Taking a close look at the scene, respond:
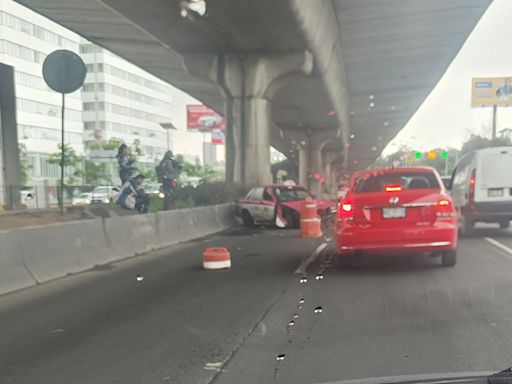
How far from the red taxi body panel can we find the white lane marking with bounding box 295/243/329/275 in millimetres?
770

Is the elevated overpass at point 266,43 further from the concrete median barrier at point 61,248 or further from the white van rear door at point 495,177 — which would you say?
the concrete median barrier at point 61,248

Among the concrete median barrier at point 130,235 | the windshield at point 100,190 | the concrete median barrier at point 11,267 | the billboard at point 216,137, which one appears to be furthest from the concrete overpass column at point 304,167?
the concrete median barrier at point 11,267

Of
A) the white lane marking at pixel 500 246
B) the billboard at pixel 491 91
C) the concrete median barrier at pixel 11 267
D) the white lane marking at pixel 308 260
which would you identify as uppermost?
the billboard at pixel 491 91

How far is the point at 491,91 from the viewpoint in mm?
58438

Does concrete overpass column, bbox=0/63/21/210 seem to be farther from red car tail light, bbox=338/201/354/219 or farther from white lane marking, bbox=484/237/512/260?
white lane marking, bbox=484/237/512/260

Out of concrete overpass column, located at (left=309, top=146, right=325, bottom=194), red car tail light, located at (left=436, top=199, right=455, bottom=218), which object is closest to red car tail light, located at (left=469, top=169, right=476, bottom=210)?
red car tail light, located at (left=436, top=199, right=455, bottom=218)

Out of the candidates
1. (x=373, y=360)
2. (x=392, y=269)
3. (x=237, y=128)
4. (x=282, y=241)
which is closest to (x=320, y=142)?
(x=237, y=128)

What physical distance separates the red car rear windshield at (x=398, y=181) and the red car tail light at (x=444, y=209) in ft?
2.15

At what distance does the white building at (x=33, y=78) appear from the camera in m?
15.5

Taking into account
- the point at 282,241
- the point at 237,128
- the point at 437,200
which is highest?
the point at 237,128

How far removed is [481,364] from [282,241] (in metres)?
9.38

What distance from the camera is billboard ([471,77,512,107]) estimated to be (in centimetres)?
5747

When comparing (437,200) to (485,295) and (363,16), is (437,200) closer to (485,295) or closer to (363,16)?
(485,295)

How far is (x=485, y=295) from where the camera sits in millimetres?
6617
